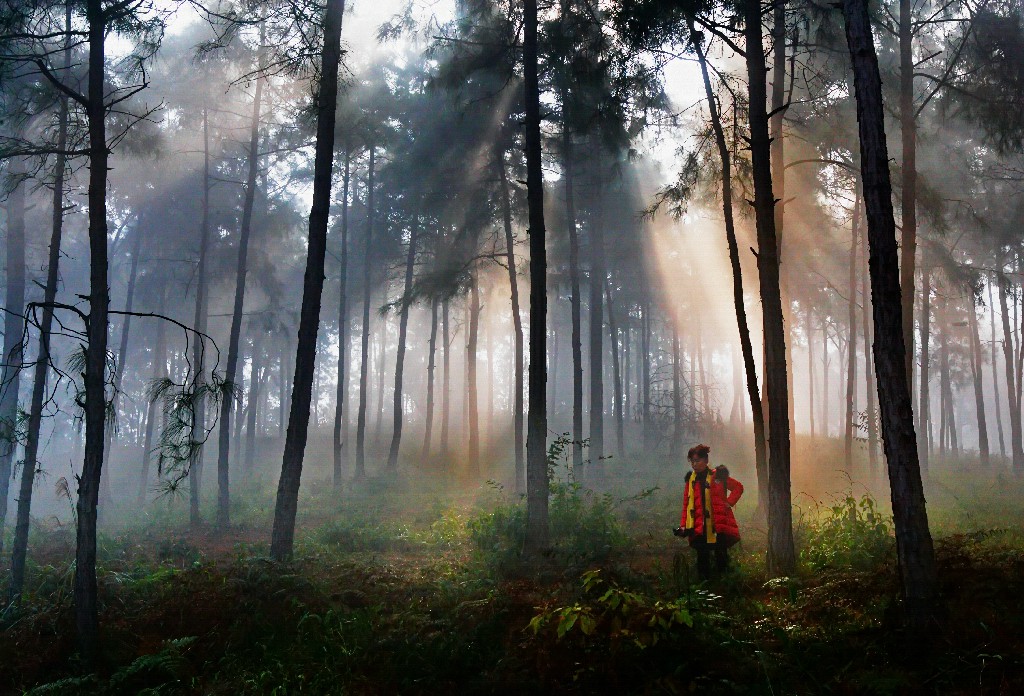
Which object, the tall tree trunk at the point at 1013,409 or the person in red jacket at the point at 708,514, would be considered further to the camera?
the tall tree trunk at the point at 1013,409

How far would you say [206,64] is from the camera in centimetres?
1948

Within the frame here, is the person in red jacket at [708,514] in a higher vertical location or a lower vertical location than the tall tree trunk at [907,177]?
lower

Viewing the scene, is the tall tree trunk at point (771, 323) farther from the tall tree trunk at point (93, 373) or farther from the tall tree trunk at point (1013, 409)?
the tall tree trunk at point (1013, 409)

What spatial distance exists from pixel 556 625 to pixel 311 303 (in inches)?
255

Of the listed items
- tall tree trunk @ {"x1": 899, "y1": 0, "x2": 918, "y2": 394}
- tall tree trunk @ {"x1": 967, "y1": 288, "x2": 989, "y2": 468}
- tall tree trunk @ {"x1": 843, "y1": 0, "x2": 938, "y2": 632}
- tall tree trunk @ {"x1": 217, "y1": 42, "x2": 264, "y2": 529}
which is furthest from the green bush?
tall tree trunk @ {"x1": 967, "y1": 288, "x2": 989, "y2": 468}

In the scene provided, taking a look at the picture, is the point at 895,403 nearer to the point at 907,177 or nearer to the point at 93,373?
the point at 93,373

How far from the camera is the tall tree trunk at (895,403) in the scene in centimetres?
579

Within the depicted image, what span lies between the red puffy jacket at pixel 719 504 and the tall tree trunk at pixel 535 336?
132 inches

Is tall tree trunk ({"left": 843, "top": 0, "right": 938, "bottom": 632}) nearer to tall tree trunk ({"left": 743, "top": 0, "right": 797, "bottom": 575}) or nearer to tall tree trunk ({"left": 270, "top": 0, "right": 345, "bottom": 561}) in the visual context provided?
tall tree trunk ({"left": 743, "top": 0, "right": 797, "bottom": 575})

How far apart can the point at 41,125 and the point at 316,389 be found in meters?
33.7

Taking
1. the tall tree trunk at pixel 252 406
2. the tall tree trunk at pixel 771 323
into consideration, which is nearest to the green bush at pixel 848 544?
the tall tree trunk at pixel 771 323

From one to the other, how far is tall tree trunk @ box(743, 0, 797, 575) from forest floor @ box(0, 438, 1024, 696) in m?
0.51

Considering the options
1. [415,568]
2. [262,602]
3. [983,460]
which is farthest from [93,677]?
[983,460]

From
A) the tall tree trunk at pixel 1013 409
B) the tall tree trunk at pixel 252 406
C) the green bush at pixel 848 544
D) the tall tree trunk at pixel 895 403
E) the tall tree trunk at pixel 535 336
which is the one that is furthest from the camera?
the tall tree trunk at pixel 252 406
